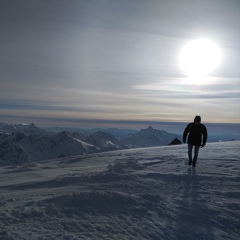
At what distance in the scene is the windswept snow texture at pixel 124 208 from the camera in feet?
17.3

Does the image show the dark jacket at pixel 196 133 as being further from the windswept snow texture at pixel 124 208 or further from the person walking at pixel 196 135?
the windswept snow texture at pixel 124 208

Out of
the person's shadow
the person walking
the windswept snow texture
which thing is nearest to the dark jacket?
the person walking

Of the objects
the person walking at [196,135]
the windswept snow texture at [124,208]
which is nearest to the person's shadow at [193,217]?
the windswept snow texture at [124,208]

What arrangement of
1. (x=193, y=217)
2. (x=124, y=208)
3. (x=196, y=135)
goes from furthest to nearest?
(x=196, y=135)
(x=124, y=208)
(x=193, y=217)

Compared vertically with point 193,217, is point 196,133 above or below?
above

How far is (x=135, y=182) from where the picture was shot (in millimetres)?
8984

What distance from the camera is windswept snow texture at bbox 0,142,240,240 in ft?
17.3

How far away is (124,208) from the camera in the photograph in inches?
255

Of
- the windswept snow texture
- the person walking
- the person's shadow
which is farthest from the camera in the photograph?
the person walking

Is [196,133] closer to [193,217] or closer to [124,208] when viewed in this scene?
[193,217]

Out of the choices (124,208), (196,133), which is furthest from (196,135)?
(124,208)

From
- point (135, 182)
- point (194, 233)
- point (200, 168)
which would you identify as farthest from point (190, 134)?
point (194, 233)

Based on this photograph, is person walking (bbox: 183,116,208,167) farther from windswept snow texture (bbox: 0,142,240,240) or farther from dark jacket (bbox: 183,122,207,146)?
windswept snow texture (bbox: 0,142,240,240)

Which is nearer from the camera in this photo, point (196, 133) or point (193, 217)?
point (193, 217)
